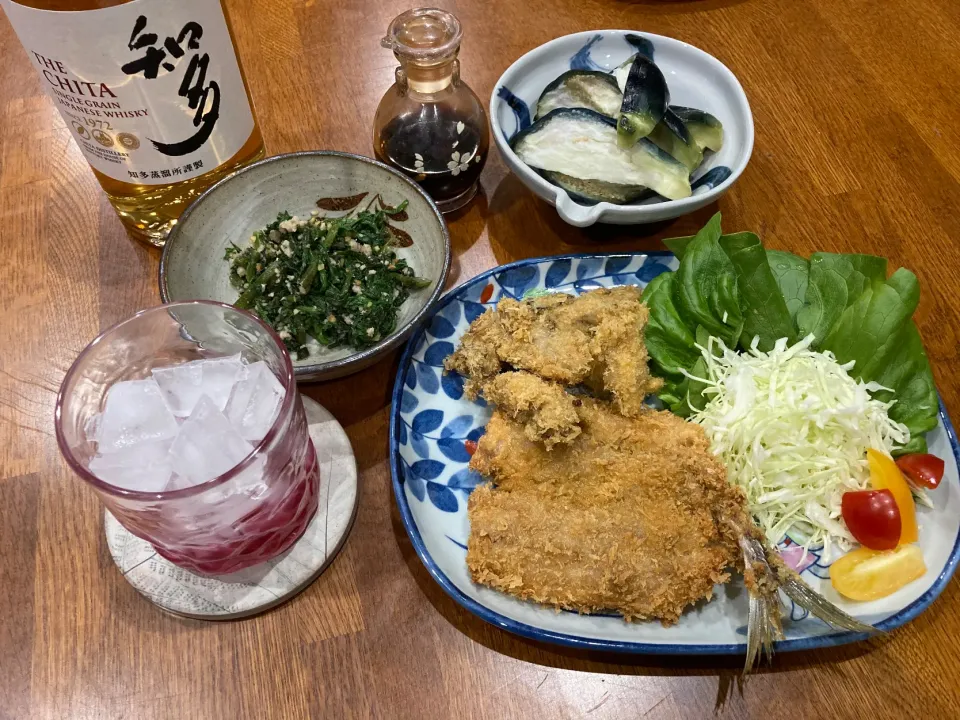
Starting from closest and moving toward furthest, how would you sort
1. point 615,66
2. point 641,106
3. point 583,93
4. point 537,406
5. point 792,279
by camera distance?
point 537,406 → point 792,279 → point 641,106 → point 583,93 → point 615,66

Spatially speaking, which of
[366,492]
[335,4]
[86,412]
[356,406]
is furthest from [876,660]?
[335,4]

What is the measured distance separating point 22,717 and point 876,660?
5.63 feet

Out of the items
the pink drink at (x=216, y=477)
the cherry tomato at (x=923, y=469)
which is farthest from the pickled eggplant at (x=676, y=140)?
the pink drink at (x=216, y=477)

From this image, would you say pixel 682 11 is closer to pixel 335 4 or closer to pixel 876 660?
pixel 335 4

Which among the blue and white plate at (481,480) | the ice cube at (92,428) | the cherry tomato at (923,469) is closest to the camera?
the ice cube at (92,428)

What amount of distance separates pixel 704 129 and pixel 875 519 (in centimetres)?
112

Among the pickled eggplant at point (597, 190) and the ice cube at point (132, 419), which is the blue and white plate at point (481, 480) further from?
the ice cube at point (132, 419)

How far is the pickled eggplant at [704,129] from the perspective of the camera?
1.91 meters

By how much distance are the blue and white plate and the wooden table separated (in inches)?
3.4

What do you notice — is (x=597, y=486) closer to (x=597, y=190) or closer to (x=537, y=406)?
(x=537, y=406)

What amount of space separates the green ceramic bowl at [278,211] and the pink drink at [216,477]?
0.85 ft

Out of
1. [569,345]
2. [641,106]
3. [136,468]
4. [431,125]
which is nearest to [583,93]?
[641,106]

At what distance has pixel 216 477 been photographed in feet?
3.65

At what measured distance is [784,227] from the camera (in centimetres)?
202
